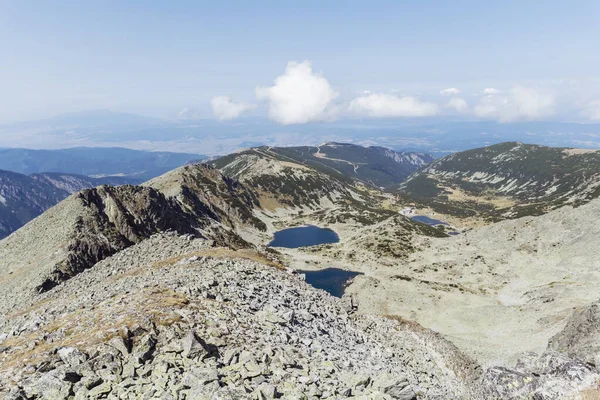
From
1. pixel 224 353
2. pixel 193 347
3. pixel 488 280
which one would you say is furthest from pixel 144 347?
pixel 488 280

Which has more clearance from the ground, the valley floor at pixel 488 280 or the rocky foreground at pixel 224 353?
the rocky foreground at pixel 224 353

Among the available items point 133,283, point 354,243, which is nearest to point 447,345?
point 133,283

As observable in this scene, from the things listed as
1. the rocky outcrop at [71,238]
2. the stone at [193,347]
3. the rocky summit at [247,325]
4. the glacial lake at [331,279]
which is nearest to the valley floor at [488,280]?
the rocky summit at [247,325]

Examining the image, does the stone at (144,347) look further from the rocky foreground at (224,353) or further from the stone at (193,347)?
the stone at (193,347)

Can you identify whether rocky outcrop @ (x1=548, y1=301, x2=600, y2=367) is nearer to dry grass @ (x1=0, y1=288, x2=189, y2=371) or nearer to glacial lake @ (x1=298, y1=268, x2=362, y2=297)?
dry grass @ (x1=0, y1=288, x2=189, y2=371)

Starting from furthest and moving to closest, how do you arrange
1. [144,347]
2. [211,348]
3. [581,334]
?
[581,334]
[211,348]
[144,347]

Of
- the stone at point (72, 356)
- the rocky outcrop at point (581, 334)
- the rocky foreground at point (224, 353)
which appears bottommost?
the rocky outcrop at point (581, 334)

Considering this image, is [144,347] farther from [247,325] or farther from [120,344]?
[247,325]
